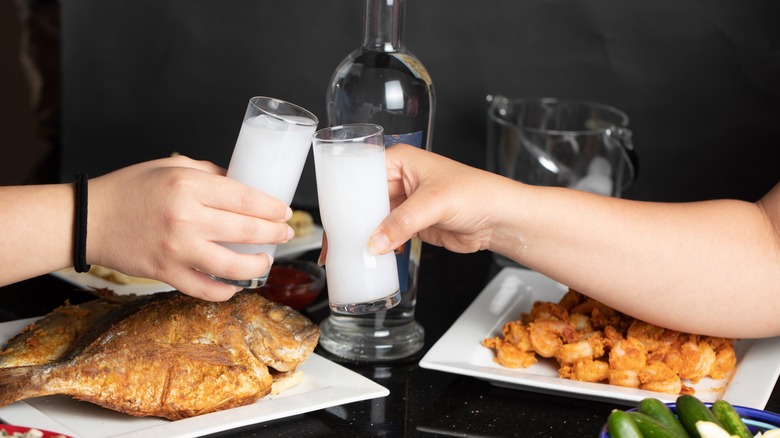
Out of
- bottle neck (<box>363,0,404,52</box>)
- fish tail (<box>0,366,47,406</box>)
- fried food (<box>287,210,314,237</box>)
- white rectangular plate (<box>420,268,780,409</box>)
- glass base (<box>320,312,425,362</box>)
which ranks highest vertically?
bottle neck (<box>363,0,404,52</box>)

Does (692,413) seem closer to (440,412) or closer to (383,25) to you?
(440,412)

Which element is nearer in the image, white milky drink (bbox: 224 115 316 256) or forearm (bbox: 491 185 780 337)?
white milky drink (bbox: 224 115 316 256)

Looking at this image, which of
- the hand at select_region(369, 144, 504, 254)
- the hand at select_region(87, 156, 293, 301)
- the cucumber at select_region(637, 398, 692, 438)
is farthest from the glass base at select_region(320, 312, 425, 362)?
the cucumber at select_region(637, 398, 692, 438)

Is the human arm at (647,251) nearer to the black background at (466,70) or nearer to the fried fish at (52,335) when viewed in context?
the fried fish at (52,335)

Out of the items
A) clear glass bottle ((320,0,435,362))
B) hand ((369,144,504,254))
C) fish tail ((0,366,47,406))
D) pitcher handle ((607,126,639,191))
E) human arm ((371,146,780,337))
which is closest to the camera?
fish tail ((0,366,47,406))

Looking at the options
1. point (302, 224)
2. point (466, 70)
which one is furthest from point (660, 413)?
point (466, 70)

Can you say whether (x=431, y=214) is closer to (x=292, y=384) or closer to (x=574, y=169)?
(x=292, y=384)

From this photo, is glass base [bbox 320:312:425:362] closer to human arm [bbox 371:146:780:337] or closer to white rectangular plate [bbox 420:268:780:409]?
white rectangular plate [bbox 420:268:780:409]
